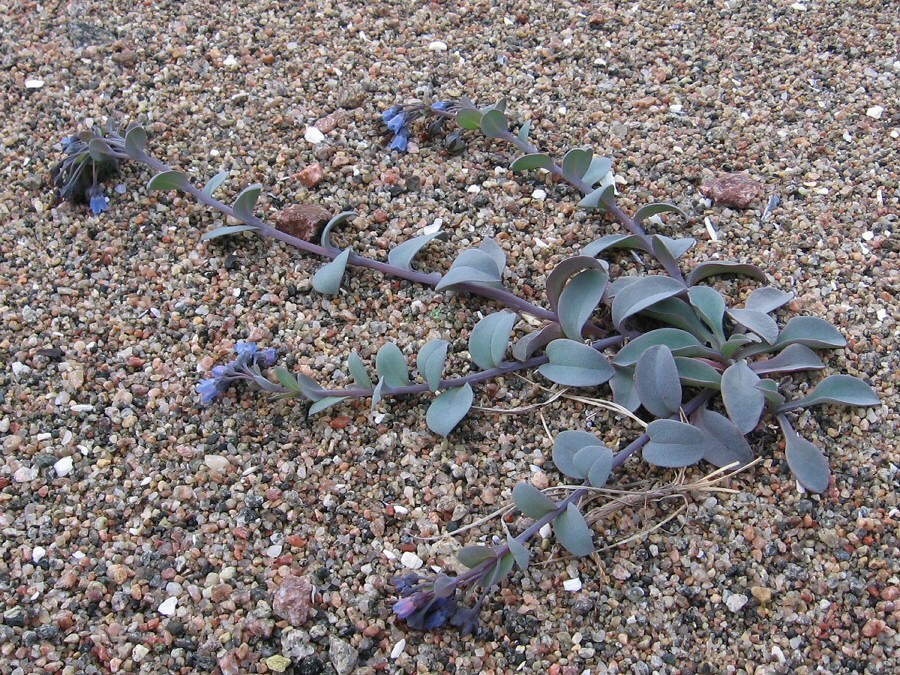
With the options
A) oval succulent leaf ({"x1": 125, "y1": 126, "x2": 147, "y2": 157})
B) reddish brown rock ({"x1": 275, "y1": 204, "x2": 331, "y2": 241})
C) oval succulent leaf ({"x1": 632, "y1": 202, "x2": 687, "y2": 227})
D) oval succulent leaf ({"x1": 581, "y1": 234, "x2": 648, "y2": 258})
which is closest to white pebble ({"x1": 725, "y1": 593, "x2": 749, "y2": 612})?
oval succulent leaf ({"x1": 581, "y1": 234, "x2": 648, "y2": 258})

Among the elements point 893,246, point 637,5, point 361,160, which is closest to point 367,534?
point 361,160

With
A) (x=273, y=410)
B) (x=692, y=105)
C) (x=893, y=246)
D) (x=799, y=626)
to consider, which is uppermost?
(x=692, y=105)

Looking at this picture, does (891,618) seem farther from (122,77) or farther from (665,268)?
(122,77)

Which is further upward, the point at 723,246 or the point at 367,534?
the point at 723,246

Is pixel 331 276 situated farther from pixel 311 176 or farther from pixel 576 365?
pixel 576 365

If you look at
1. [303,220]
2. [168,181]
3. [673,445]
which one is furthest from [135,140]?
[673,445]

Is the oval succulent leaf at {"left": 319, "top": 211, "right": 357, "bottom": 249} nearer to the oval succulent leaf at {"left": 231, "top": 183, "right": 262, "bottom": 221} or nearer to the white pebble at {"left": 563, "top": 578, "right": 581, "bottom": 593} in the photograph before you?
the oval succulent leaf at {"left": 231, "top": 183, "right": 262, "bottom": 221}
